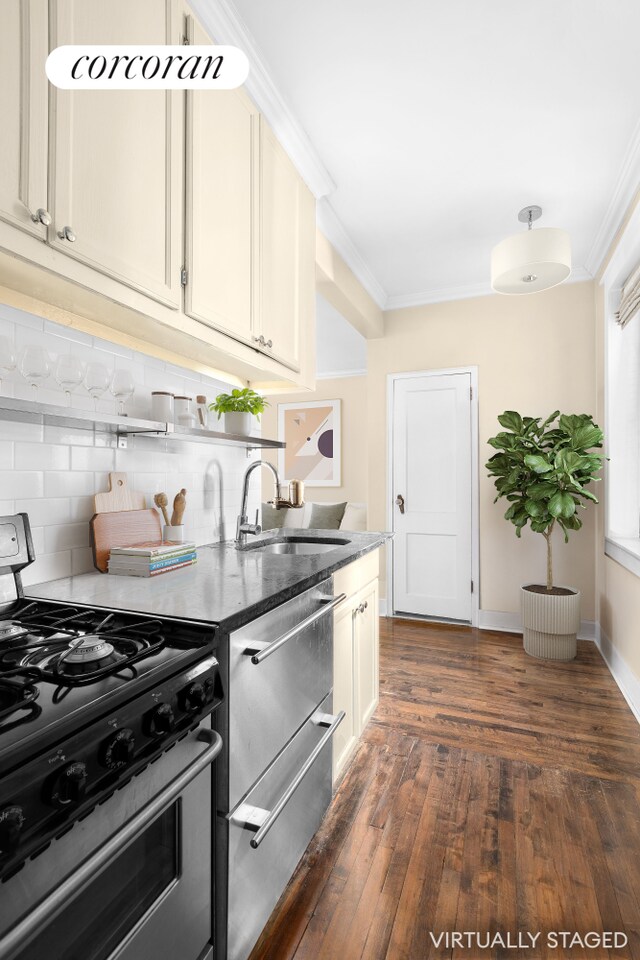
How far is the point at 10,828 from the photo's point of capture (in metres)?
0.58

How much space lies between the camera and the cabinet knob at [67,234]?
43.0 inches

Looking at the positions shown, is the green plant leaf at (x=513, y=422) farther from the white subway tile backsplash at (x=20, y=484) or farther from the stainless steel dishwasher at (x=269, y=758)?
the white subway tile backsplash at (x=20, y=484)

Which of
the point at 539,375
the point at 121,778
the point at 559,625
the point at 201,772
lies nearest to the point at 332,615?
the point at 201,772

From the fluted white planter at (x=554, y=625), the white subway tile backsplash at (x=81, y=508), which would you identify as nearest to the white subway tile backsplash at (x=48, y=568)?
the white subway tile backsplash at (x=81, y=508)

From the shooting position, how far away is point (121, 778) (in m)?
0.74

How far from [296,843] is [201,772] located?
69 cm

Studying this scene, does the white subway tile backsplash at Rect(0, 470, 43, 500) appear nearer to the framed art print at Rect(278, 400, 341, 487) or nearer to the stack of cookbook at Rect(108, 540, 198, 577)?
the stack of cookbook at Rect(108, 540, 198, 577)

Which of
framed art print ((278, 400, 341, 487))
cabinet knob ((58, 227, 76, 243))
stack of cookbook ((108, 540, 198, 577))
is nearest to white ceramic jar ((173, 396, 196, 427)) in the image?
stack of cookbook ((108, 540, 198, 577))

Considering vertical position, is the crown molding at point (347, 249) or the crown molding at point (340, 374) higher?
the crown molding at point (347, 249)

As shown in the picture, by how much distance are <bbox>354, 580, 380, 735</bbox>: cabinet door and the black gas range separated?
1161mm

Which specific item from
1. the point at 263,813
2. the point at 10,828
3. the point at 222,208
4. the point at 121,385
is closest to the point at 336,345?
the point at 222,208

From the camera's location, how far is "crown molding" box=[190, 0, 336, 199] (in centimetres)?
169

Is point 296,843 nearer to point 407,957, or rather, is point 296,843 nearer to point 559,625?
point 407,957

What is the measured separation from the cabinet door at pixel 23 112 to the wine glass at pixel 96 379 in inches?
18.5
